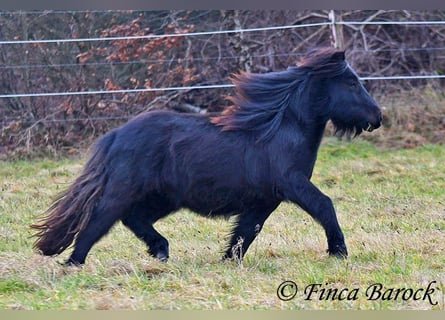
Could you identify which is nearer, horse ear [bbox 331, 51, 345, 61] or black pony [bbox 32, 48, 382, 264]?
black pony [bbox 32, 48, 382, 264]

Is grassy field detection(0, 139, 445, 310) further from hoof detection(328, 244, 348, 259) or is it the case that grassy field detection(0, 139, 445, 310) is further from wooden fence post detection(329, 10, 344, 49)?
wooden fence post detection(329, 10, 344, 49)

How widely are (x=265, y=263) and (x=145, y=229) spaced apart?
1152mm

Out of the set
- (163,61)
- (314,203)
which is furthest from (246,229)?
(163,61)

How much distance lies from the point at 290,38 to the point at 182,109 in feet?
7.85

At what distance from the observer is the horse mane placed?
6805 mm

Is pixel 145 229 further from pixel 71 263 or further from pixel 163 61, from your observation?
pixel 163 61

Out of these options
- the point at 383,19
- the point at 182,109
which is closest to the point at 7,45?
the point at 182,109

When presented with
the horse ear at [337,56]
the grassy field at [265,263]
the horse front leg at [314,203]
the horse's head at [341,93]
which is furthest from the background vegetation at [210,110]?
the horse ear at [337,56]

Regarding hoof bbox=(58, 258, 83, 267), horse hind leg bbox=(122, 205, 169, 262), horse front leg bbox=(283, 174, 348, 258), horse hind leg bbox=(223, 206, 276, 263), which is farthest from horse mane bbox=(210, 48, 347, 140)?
hoof bbox=(58, 258, 83, 267)

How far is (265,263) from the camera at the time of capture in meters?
6.40

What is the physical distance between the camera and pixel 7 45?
1395 cm

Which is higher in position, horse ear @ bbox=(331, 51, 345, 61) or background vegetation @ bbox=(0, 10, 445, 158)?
horse ear @ bbox=(331, 51, 345, 61)

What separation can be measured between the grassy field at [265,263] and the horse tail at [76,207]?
0.76 ft

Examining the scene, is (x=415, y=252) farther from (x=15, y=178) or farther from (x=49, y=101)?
(x=49, y=101)
